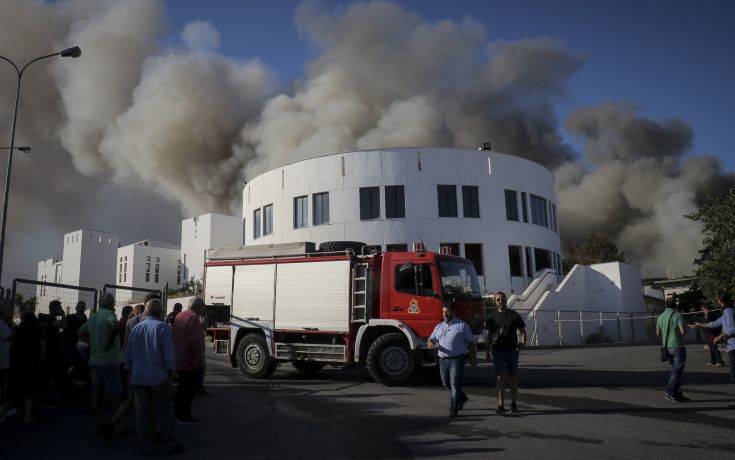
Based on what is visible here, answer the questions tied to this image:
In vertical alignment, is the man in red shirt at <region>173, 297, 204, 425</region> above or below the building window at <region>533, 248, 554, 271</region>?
below

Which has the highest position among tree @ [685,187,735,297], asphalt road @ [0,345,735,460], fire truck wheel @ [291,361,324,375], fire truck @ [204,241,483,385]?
tree @ [685,187,735,297]

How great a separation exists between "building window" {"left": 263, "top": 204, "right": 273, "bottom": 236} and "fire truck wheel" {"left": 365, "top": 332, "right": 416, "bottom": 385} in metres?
22.1

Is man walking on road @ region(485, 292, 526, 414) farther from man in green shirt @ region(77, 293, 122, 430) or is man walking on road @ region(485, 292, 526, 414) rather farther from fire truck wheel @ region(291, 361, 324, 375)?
fire truck wheel @ region(291, 361, 324, 375)

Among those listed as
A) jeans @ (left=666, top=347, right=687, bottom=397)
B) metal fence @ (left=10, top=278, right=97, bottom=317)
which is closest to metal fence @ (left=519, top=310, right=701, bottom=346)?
jeans @ (left=666, top=347, right=687, bottom=397)

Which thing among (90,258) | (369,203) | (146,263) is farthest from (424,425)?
(90,258)

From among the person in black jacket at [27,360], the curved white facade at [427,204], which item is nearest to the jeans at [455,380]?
the person in black jacket at [27,360]

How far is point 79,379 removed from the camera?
8.62 metres

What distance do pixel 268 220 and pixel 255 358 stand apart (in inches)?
824

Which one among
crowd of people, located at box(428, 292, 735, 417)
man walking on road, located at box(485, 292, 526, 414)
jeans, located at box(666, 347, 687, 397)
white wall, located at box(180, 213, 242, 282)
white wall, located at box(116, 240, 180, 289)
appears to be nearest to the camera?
crowd of people, located at box(428, 292, 735, 417)

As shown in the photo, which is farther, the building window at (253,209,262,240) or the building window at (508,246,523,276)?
the building window at (253,209,262,240)

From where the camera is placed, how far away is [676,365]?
305 inches

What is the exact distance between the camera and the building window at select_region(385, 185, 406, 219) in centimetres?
2822

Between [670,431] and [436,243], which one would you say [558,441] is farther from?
[436,243]

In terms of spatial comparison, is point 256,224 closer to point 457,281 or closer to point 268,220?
point 268,220
